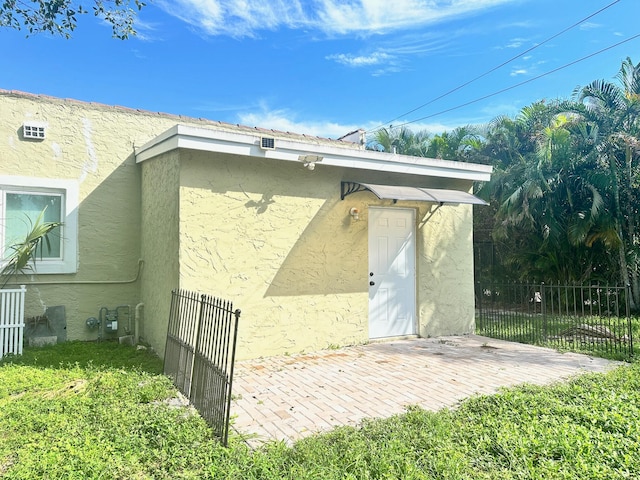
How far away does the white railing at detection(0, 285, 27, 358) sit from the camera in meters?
7.05

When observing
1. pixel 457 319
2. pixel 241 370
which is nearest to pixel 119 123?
pixel 241 370

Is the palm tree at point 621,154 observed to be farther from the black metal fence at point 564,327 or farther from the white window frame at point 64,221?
the white window frame at point 64,221

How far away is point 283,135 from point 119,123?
3883mm

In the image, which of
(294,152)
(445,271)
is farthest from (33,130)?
(445,271)

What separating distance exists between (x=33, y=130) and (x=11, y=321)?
11.8 feet

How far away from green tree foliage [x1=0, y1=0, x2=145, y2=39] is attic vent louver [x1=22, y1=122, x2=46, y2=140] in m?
1.77

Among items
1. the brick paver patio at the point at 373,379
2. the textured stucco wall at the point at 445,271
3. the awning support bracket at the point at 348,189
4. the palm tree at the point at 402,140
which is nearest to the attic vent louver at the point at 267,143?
the awning support bracket at the point at 348,189

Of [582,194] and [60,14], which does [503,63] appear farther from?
[60,14]

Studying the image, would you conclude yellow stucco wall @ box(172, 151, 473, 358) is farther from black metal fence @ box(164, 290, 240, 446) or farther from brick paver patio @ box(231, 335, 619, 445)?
black metal fence @ box(164, 290, 240, 446)

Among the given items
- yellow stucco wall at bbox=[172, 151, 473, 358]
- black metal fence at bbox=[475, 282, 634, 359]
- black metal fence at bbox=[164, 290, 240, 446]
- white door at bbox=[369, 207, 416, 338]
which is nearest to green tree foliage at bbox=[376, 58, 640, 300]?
black metal fence at bbox=[475, 282, 634, 359]

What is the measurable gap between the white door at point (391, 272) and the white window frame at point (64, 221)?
597cm

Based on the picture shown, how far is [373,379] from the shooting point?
19.9ft

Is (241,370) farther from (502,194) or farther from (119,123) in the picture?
(502,194)

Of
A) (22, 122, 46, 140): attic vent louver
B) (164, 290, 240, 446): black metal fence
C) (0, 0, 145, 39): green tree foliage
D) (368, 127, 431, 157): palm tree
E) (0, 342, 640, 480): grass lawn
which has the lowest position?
(0, 342, 640, 480): grass lawn
